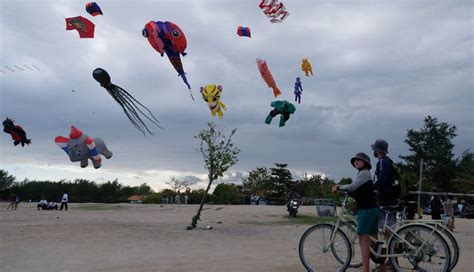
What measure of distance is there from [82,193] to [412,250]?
2338 inches

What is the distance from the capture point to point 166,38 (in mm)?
10531

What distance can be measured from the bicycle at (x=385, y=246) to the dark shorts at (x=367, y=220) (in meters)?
0.25

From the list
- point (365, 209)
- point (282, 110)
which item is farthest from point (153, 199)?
point (365, 209)

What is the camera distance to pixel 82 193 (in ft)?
200

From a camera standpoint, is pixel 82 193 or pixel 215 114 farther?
pixel 82 193

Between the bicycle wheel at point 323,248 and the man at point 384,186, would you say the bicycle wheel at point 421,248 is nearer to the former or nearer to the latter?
the man at point 384,186

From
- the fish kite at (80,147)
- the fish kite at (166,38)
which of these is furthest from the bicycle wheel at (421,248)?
the fish kite at (80,147)

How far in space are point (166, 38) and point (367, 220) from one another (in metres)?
6.40

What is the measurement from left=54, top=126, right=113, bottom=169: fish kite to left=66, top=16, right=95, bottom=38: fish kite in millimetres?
2127

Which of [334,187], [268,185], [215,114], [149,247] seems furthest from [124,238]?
[268,185]

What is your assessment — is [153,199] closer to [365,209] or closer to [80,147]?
[80,147]

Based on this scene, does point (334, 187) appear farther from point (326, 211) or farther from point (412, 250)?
point (326, 211)

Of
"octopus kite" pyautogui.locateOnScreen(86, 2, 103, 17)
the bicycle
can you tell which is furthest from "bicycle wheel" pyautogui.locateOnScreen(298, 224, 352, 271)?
"octopus kite" pyautogui.locateOnScreen(86, 2, 103, 17)

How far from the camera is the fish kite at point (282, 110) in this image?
1271 centimetres
